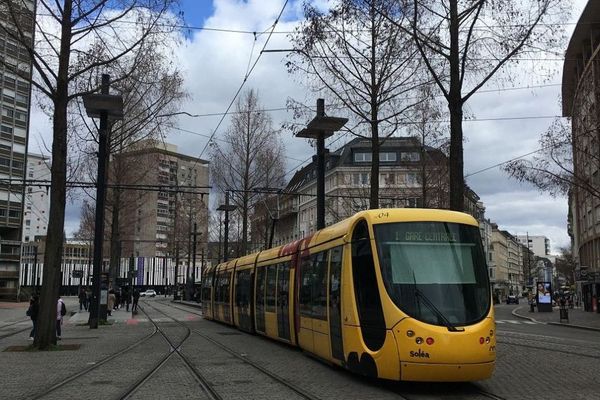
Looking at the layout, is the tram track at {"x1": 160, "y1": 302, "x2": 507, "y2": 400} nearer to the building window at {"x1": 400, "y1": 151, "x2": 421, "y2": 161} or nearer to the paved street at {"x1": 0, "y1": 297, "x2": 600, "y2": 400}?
the paved street at {"x1": 0, "y1": 297, "x2": 600, "y2": 400}

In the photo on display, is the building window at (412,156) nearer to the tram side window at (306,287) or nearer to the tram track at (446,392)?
the tram side window at (306,287)

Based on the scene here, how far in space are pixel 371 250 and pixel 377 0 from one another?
975 centimetres

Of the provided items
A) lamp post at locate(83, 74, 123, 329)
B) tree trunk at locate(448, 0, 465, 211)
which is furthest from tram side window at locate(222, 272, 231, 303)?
Result: tree trunk at locate(448, 0, 465, 211)

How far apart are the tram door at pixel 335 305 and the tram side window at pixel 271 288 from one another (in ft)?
18.2

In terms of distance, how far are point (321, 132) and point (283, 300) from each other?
8.19 metres

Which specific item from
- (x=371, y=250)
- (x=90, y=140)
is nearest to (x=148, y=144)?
(x=90, y=140)

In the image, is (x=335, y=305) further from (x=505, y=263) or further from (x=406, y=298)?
(x=505, y=263)

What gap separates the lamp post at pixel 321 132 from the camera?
2089 centimetres

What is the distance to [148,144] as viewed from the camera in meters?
33.2

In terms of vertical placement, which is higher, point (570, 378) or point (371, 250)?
point (371, 250)

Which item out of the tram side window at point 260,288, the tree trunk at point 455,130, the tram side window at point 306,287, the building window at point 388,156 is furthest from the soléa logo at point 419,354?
the building window at point 388,156

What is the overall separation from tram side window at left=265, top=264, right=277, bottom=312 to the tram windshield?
297 inches

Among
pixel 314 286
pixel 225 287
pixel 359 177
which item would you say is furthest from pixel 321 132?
pixel 359 177

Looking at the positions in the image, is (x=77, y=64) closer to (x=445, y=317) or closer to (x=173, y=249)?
(x=445, y=317)
